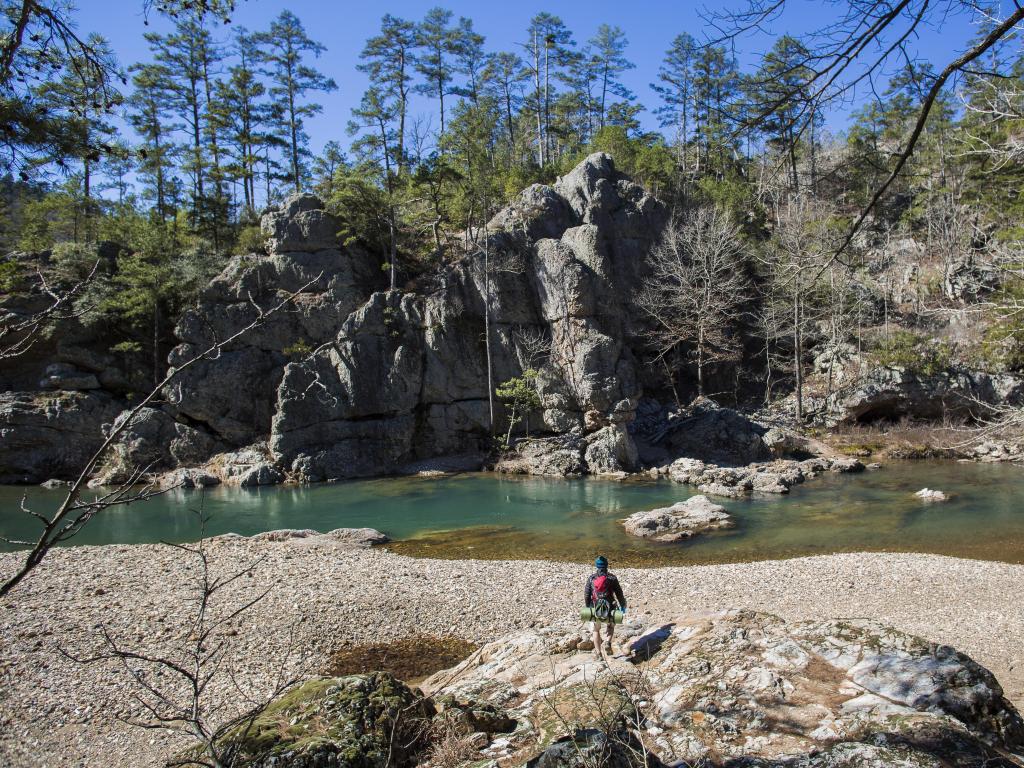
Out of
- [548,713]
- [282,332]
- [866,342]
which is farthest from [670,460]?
[548,713]

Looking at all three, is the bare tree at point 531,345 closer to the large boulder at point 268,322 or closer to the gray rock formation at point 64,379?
the large boulder at point 268,322

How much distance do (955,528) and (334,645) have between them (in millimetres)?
15519

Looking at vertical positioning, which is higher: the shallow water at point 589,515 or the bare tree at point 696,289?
the bare tree at point 696,289

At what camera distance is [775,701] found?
Answer: 5.43 m

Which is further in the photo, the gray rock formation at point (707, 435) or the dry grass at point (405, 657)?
the gray rock formation at point (707, 435)

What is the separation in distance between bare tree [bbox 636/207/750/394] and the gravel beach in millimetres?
20258

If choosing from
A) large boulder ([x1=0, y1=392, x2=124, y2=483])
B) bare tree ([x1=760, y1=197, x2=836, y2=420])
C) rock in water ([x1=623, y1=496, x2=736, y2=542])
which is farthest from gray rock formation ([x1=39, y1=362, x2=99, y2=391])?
bare tree ([x1=760, y1=197, x2=836, y2=420])

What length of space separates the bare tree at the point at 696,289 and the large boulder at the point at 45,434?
28229 mm

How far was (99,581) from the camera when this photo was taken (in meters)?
11.9

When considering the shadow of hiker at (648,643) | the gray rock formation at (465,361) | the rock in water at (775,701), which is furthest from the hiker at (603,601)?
the gray rock formation at (465,361)

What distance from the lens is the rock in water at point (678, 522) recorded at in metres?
16.0

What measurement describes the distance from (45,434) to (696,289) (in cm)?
3249

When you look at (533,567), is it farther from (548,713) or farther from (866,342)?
(866,342)

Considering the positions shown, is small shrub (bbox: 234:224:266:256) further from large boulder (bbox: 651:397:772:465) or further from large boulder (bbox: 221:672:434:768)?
large boulder (bbox: 221:672:434:768)
